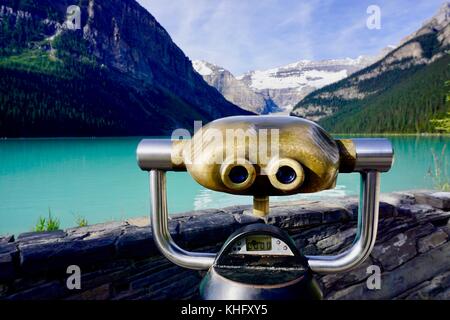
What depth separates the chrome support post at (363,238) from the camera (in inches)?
29.8

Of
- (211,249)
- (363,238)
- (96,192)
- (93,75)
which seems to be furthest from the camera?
(93,75)

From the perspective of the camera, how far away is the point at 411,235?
2418mm

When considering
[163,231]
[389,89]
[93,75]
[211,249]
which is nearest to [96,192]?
[211,249]

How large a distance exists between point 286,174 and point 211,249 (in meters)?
1.41

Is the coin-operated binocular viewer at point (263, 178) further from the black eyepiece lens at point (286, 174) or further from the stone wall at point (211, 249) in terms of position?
the stone wall at point (211, 249)

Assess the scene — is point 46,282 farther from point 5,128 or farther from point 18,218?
point 5,128

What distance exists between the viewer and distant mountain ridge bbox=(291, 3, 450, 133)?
270ft

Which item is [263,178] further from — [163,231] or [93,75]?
[93,75]

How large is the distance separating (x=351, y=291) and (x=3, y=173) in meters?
23.8

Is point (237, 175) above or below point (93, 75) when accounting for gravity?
below

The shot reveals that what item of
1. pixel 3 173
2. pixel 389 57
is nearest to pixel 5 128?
pixel 3 173

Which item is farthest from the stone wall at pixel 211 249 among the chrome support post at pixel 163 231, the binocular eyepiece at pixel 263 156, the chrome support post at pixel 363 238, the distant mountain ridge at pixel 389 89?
the distant mountain ridge at pixel 389 89

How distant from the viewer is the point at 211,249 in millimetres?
1895

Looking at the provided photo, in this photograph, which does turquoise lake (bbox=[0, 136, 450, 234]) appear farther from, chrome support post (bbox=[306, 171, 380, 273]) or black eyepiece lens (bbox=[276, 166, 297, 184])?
black eyepiece lens (bbox=[276, 166, 297, 184])
